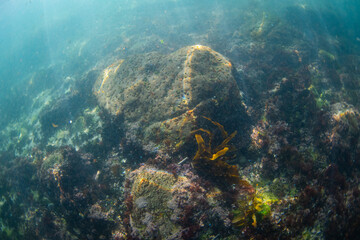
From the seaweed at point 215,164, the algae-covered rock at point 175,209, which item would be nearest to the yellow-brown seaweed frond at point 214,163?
the seaweed at point 215,164

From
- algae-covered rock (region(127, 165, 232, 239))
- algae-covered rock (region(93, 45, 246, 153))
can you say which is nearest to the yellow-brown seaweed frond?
algae-covered rock (region(127, 165, 232, 239))

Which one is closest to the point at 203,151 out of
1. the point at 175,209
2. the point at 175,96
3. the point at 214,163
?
the point at 214,163

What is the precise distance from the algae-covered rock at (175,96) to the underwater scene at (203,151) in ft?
0.14

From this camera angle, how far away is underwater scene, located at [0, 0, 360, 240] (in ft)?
10.2

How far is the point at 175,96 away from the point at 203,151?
6.43 feet

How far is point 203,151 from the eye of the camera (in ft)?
13.1

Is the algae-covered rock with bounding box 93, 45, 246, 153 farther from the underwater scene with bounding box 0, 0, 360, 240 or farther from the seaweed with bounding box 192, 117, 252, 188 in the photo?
the seaweed with bounding box 192, 117, 252, 188

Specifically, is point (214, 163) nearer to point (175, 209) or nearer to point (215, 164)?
point (215, 164)

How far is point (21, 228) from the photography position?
7.53 m

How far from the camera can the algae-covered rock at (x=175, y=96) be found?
4.68 m

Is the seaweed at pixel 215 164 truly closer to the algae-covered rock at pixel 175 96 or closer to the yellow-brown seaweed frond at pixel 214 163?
the yellow-brown seaweed frond at pixel 214 163

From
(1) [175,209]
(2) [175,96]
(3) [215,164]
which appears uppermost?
(2) [175,96]

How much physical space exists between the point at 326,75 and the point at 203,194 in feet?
32.5

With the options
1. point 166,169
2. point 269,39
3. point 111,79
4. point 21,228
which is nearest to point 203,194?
point 166,169
